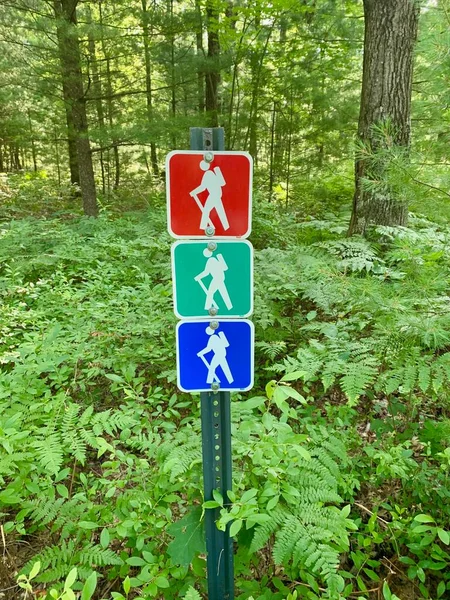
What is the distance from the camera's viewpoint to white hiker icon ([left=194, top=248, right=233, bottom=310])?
1.24 metres

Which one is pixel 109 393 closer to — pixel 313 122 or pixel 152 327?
pixel 152 327

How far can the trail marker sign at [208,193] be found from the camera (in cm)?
117

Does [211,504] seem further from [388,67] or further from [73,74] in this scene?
[73,74]

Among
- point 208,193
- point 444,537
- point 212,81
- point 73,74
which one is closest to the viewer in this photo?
point 208,193

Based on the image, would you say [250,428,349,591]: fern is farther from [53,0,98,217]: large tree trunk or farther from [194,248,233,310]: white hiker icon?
[53,0,98,217]: large tree trunk

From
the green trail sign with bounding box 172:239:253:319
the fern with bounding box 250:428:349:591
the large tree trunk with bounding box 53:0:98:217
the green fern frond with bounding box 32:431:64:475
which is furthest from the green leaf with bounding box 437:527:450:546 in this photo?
the large tree trunk with bounding box 53:0:98:217

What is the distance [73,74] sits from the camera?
20.7 feet

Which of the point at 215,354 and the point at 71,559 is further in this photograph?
the point at 71,559

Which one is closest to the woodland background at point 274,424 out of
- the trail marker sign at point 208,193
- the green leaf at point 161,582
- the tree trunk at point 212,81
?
the green leaf at point 161,582

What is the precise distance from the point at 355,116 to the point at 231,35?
3.26 meters

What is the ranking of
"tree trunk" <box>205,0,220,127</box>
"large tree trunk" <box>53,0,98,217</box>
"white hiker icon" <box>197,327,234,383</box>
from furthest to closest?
"tree trunk" <box>205,0,220,127</box>
"large tree trunk" <box>53,0,98,217</box>
"white hiker icon" <box>197,327,234,383</box>

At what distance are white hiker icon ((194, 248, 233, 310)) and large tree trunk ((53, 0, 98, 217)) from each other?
615cm

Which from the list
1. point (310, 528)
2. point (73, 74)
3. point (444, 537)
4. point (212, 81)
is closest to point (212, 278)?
point (310, 528)

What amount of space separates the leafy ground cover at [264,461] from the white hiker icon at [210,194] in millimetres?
654
